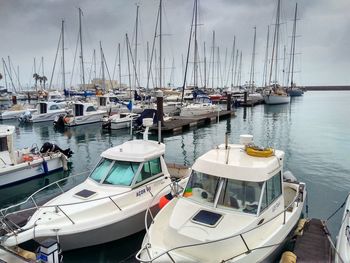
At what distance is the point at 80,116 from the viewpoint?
3394 cm

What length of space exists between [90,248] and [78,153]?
47.7 feet

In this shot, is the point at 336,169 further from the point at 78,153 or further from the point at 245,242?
the point at 78,153

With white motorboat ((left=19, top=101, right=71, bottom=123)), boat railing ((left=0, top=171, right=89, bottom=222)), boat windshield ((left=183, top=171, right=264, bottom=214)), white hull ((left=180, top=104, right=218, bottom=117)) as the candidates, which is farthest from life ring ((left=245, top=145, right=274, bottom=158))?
white motorboat ((left=19, top=101, right=71, bottom=123))

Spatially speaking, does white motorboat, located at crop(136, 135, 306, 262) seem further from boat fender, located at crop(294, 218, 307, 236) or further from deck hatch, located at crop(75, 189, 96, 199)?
deck hatch, located at crop(75, 189, 96, 199)

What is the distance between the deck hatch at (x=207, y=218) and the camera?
6.59m

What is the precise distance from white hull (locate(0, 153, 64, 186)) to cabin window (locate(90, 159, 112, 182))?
640 centimetres

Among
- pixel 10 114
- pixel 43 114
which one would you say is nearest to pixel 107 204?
pixel 43 114

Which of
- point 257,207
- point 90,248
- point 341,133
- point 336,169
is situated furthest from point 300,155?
point 90,248

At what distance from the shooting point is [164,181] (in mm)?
10211

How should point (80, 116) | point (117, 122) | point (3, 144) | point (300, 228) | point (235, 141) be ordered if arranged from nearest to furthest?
1. point (300, 228)
2. point (3, 144)
3. point (235, 141)
4. point (117, 122)
5. point (80, 116)

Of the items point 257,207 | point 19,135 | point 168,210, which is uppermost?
point 257,207

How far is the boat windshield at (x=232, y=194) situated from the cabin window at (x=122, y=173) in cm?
268

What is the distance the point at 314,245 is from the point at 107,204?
5572mm

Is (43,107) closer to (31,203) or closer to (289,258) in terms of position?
(31,203)
